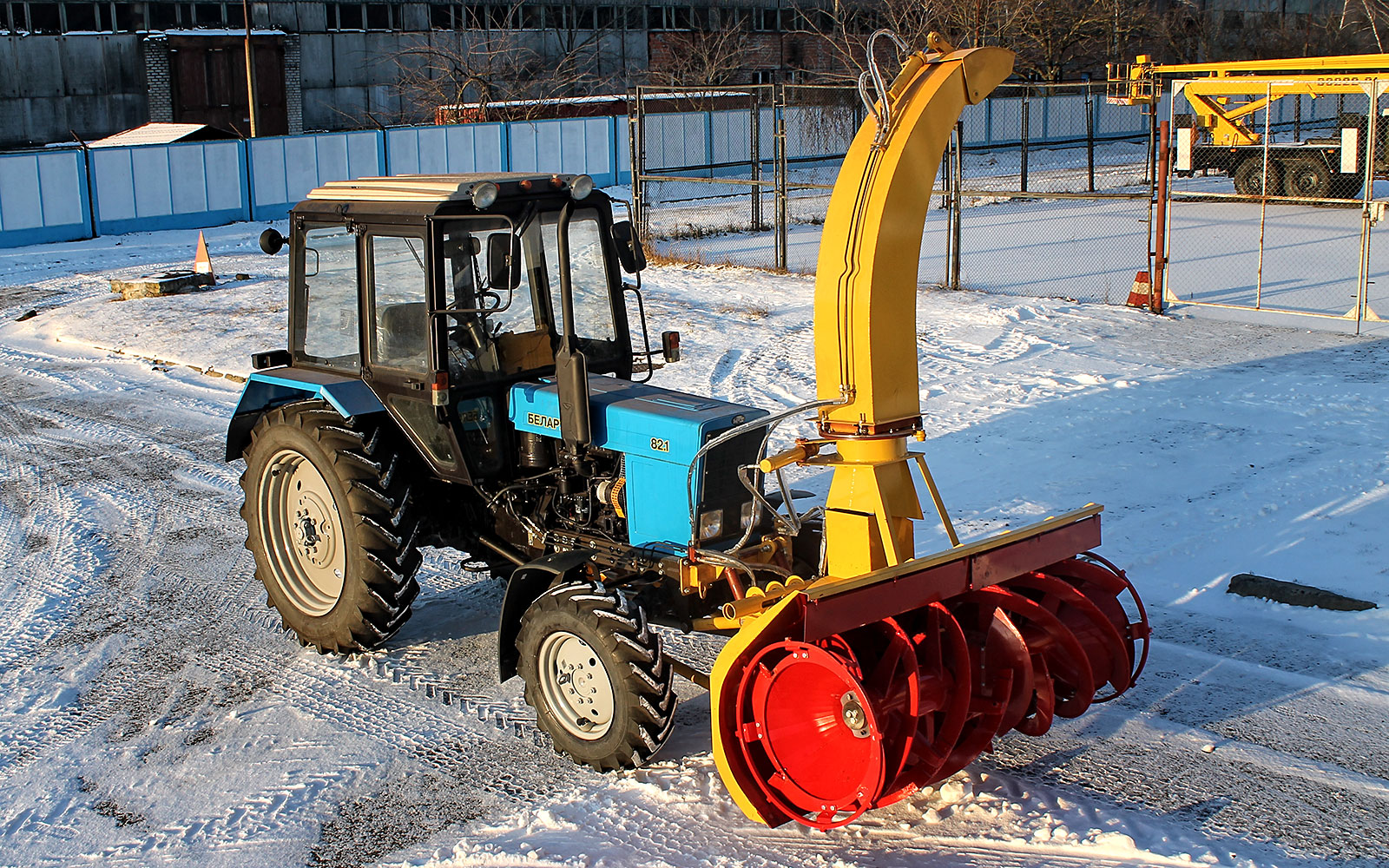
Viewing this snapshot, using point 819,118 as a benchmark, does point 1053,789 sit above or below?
below

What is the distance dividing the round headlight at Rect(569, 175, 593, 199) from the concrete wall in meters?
33.4

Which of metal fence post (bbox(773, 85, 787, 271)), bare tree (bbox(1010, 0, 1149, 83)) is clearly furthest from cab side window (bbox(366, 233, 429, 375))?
bare tree (bbox(1010, 0, 1149, 83))

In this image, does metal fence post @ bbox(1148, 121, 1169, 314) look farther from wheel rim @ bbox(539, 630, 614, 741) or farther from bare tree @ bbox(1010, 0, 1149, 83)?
bare tree @ bbox(1010, 0, 1149, 83)

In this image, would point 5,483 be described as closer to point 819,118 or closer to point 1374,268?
point 1374,268

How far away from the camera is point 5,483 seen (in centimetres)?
921

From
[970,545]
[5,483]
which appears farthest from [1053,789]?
[5,483]

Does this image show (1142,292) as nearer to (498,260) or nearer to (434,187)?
(498,260)

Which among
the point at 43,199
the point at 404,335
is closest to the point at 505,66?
the point at 43,199

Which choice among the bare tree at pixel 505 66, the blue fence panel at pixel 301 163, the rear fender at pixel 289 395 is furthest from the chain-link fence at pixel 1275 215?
the blue fence panel at pixel 301 163

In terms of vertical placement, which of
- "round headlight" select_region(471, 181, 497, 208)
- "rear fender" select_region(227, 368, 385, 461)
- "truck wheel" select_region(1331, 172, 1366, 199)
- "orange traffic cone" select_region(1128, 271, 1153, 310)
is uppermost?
"round headlight" select_region(471, 181, 497, 208)

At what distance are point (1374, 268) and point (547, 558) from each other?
15.3m

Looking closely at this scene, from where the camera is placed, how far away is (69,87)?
34344 millimetres

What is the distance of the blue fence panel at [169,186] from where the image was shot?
77.9 feet

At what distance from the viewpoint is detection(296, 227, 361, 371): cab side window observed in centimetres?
622
